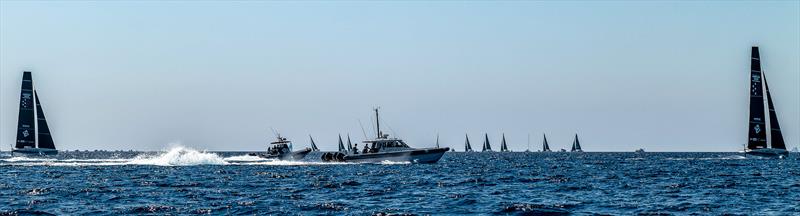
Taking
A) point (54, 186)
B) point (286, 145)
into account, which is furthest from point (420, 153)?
point (54, 186)

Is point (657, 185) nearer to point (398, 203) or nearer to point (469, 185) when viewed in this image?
point (469, 185)

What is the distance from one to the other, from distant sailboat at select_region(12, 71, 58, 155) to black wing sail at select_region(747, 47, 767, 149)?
103731 millimetres

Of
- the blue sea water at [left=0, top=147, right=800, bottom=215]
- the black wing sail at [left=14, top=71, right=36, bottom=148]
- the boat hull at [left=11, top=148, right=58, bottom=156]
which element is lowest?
the blue sea water at [left=0, top=147, right=800, bottom=215]

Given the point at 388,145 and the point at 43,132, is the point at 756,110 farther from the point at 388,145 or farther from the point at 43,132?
the point at 43,132

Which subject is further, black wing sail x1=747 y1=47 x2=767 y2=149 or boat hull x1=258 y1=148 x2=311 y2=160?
A: black wing sail x1=747 y1=47 x2=767 y2=149

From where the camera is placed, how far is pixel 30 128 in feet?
496

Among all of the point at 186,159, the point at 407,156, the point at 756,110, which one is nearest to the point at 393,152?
the point at 407,156

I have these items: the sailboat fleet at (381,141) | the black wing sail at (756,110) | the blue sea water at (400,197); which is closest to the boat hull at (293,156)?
the sailboat fleet at (381,141)

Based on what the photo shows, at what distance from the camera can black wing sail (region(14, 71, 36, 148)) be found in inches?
5940

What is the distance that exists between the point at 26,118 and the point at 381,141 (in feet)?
239

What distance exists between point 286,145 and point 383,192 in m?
83.8

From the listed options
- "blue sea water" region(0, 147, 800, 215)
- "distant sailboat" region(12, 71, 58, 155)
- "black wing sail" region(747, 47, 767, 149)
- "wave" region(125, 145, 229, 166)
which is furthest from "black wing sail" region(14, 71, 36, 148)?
"black wing sail" region(747, 47, 767, 149)

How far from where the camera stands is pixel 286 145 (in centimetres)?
13462

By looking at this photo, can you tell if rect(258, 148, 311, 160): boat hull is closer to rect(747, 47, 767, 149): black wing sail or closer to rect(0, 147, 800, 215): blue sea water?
rect(747, 47, 767, 149): black wing sail
